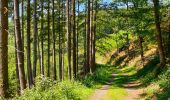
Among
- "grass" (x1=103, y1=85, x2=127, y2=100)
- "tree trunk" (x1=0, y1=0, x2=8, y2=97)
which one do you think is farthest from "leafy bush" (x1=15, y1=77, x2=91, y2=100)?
"tree trunk" (x1=0, y1=0, x2=8, y2=97)

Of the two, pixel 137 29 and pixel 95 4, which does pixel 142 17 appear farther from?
pixel 95 4

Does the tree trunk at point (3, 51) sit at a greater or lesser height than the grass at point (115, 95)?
greater

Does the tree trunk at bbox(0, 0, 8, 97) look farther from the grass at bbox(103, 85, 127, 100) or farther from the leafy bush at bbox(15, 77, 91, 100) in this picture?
the grass at bbox(103, 85, 127, 100)

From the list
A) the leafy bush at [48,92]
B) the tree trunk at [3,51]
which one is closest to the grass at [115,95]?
the leafy bush at [48,92]

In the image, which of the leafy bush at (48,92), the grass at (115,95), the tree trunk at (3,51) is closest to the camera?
the tree trunk at (3,51)

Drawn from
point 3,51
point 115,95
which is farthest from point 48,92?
point 115,95

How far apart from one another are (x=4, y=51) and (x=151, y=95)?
37.8 feet

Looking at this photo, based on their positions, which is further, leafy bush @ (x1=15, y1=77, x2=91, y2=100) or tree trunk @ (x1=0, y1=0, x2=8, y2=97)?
leafy bush @ (x1=15, y1=77, x2=91, y2=100)

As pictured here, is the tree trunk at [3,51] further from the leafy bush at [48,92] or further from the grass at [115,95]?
the grass at [115,95]

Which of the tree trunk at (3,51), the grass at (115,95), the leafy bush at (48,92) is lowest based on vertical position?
the grass at (115,95)

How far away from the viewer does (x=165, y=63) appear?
3066 centimetres

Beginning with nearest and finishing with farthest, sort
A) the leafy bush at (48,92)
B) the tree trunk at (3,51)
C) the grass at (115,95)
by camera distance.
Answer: the tree trunk at (3,51)
the leafy bush at (48,92)
the grass at (115,95)

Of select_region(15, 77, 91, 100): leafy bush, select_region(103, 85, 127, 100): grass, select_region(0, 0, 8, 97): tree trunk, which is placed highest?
select_region(0, 0, 8, 97): tree trunk

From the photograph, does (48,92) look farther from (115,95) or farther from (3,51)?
(115,95)
